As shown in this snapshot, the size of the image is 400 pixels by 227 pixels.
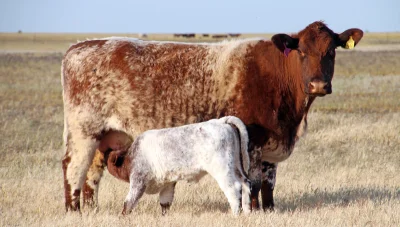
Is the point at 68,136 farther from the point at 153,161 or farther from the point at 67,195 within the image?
the point at 153,161

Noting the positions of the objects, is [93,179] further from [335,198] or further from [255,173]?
[335,198]

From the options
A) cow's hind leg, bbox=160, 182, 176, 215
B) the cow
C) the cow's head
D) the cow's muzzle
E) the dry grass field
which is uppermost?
the cow's head

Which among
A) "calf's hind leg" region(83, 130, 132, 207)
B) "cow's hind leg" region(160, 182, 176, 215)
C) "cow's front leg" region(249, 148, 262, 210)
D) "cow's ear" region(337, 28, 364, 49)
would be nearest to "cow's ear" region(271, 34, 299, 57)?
"cow's ear" region(337, 28, 364, 49)

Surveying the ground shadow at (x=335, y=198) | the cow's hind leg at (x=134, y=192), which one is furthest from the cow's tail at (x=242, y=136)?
the cow's hind leg at (x=134, y=192)

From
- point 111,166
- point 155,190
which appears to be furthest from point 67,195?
point 155,190

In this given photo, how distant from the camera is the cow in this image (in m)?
7.88

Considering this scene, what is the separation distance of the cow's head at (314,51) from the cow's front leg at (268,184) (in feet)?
3.99

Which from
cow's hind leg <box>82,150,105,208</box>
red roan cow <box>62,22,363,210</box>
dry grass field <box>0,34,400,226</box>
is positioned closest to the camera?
dry grass field <box>0,34,400,226</box>

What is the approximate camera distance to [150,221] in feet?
25.6

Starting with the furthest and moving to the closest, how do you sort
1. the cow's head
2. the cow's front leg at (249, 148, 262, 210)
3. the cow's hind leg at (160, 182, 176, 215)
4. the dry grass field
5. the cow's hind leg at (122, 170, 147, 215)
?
the cow's hind leg at (160, 182, 176, 215), the cow's front leg at (249, 148, 262, 210), the cow's head, the cow's hind leg at (122, 170, 147, 215), the dry grass field

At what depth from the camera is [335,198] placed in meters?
9.86

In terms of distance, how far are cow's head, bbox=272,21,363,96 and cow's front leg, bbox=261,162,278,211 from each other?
122cm

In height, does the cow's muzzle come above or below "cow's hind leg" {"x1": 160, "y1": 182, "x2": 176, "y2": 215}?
above

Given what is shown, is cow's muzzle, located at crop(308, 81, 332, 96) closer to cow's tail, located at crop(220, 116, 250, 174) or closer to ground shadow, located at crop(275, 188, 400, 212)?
cow's tail, located at crop(220, 116, 250, 174)
